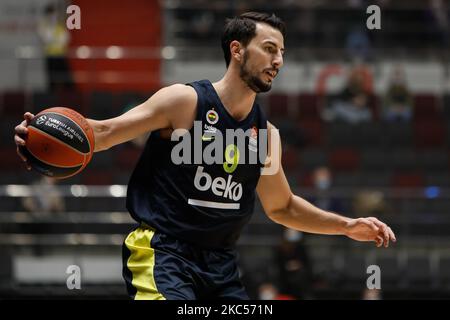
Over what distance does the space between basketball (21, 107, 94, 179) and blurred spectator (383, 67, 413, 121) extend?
8.45 meters

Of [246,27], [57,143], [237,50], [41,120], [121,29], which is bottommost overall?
[57,143]

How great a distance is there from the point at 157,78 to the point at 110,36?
5.56 feet

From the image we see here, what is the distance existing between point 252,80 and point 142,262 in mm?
1169

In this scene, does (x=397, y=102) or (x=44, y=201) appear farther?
(x=397, y=102)

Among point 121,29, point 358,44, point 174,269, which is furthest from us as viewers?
point 121,29

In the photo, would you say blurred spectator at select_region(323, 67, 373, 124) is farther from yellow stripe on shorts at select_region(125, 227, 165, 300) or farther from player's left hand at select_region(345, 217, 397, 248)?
yellow stripe on shorts at select_region(125, 227, 165, 300)

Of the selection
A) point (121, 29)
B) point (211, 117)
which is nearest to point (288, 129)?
point (121, 29)

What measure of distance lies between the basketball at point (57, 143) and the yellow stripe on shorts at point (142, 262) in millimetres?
517

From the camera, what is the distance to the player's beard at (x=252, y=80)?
494 centimetres

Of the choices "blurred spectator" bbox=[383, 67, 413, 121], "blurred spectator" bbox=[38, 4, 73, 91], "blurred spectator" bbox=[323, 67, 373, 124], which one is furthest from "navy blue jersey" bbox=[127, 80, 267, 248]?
"blurred spectator" bbox=[38, 4, 73, 91]

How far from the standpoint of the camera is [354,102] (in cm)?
1251

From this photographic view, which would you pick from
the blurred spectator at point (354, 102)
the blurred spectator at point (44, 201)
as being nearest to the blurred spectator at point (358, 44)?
the blurred spectator at point (354, 102)

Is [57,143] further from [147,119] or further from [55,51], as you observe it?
[55,51]
